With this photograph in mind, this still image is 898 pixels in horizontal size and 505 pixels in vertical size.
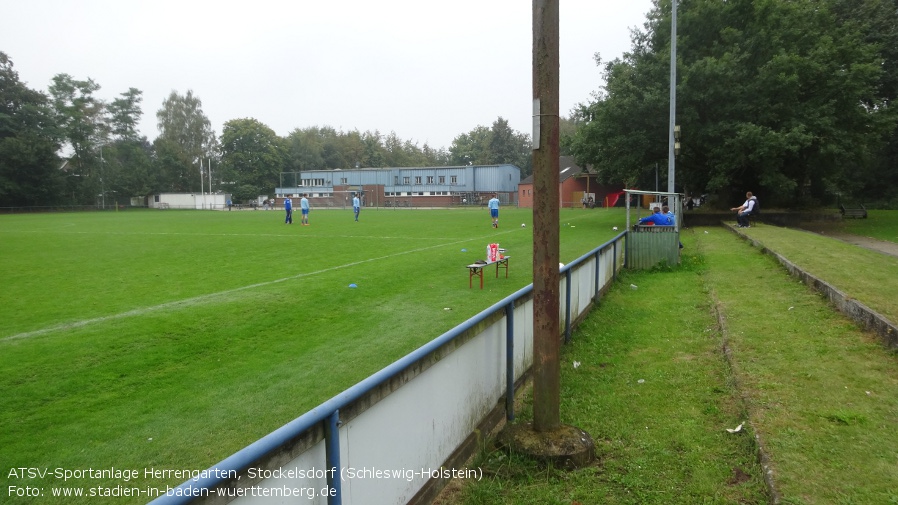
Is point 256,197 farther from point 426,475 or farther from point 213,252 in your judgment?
point 426,475

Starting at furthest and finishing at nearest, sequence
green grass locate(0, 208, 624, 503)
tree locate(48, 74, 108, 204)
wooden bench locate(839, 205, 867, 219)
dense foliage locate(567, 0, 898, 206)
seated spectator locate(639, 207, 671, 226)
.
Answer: tree locate(48, 74, 108, 204), wooden bench locate(839, 205, 867, 219), dense foliage locate(567, 0, 898, 206), seated spectator locate(639, 207, 671, 226), green grass locate(0, 208, 624, 503)

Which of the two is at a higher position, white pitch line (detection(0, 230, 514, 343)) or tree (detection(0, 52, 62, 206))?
tree (detection(0, 52, 62, 206))

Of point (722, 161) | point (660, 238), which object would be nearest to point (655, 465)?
point (660, 238)

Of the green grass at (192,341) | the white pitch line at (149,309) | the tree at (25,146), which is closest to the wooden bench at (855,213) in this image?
the green grass at (192,341)

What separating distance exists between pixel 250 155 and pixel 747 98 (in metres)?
83.2

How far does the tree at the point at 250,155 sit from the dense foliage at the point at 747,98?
244ft

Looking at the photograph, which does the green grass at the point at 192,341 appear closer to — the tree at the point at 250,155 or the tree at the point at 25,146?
the tree at the point at 25,146

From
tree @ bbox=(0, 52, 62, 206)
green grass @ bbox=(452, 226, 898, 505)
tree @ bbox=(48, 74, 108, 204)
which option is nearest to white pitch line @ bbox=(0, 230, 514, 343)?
green grass @ bbox=(452, 226, 898, 505)

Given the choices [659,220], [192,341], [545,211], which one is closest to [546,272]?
[545,211]

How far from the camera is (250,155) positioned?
96875 millimetres

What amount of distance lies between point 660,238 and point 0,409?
41.4 ft

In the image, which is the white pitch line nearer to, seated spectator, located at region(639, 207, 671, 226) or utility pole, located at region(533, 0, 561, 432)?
utility pole, located at region(533, 0, 561, 432)

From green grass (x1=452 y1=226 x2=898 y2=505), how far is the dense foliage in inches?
852

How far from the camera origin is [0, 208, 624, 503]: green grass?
16.0 ft
